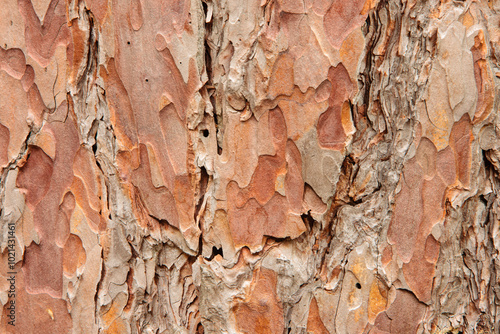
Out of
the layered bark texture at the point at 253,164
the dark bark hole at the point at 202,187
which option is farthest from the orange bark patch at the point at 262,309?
the dark bark hole at the point at 202,187

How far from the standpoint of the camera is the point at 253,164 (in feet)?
2.40

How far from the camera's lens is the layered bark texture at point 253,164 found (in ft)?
2.35

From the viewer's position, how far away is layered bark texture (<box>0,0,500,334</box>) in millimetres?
716

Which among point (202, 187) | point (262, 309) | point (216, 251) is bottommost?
point (262, 309)

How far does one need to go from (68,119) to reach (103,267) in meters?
0.30

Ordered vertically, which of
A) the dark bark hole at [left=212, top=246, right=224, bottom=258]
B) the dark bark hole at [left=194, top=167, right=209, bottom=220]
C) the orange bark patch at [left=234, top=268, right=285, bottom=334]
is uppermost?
the dark bark hole at [left=194, top=167, right=209, bottom=220]

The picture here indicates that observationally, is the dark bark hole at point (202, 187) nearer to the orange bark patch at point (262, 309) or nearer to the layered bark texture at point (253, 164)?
the layered bark texture at point (253, 164)

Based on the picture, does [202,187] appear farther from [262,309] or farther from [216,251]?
[262,309]

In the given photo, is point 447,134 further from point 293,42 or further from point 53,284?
point 53,284

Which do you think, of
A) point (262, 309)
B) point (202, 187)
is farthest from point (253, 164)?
point (262, 309)

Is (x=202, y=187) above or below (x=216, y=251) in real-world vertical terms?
above

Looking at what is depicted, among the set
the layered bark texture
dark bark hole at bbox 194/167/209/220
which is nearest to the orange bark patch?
the layered bark texture

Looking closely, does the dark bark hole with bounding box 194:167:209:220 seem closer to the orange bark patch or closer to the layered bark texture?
the layered bark texture

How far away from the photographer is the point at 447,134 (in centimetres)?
73
